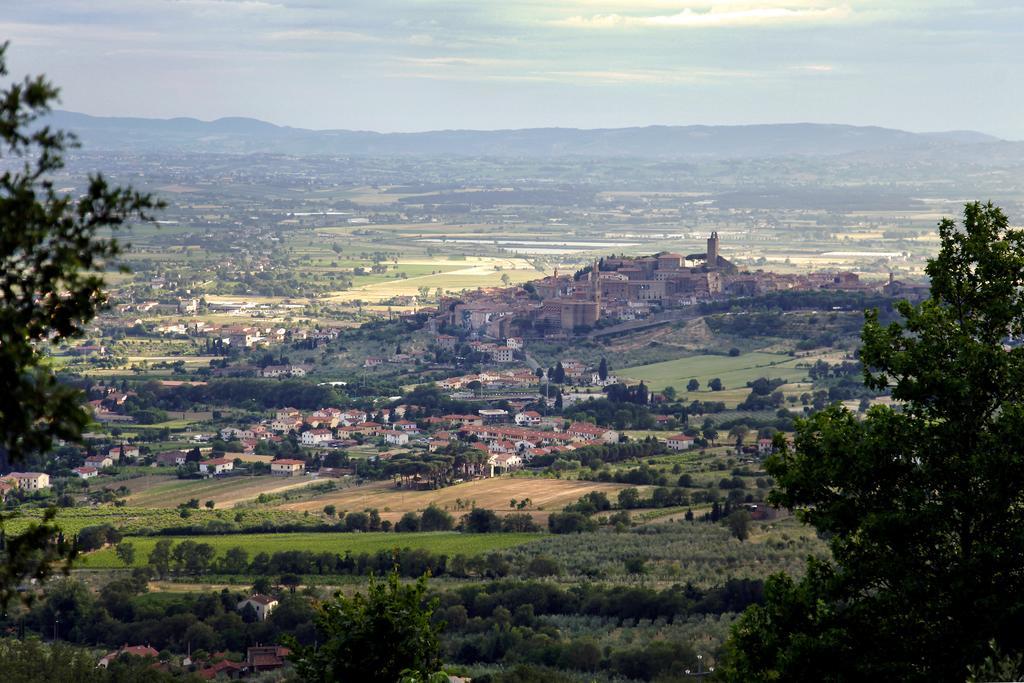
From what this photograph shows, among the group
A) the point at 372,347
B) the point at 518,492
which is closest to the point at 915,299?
the point at 372,347

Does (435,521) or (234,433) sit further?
(234,433)

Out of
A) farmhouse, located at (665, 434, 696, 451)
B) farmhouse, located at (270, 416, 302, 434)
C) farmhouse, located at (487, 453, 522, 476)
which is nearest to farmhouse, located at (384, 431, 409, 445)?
farmhouse, located at (270, 416, 302, 434)

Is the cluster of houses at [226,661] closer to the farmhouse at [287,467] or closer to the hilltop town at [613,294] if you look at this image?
the farmhouse at [287,467]

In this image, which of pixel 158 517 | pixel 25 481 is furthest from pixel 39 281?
pixel 25 481

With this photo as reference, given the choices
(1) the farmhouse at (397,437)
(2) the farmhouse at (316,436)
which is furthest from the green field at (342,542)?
(2) the farmhouse at (316,436)

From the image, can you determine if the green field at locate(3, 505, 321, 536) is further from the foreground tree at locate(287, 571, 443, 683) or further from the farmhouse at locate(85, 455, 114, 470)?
the foreground tree at locate(287, 571, 443, 683)

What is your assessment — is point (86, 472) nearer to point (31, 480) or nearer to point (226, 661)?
point (31, 480)

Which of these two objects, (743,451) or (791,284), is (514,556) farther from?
(791,284)
